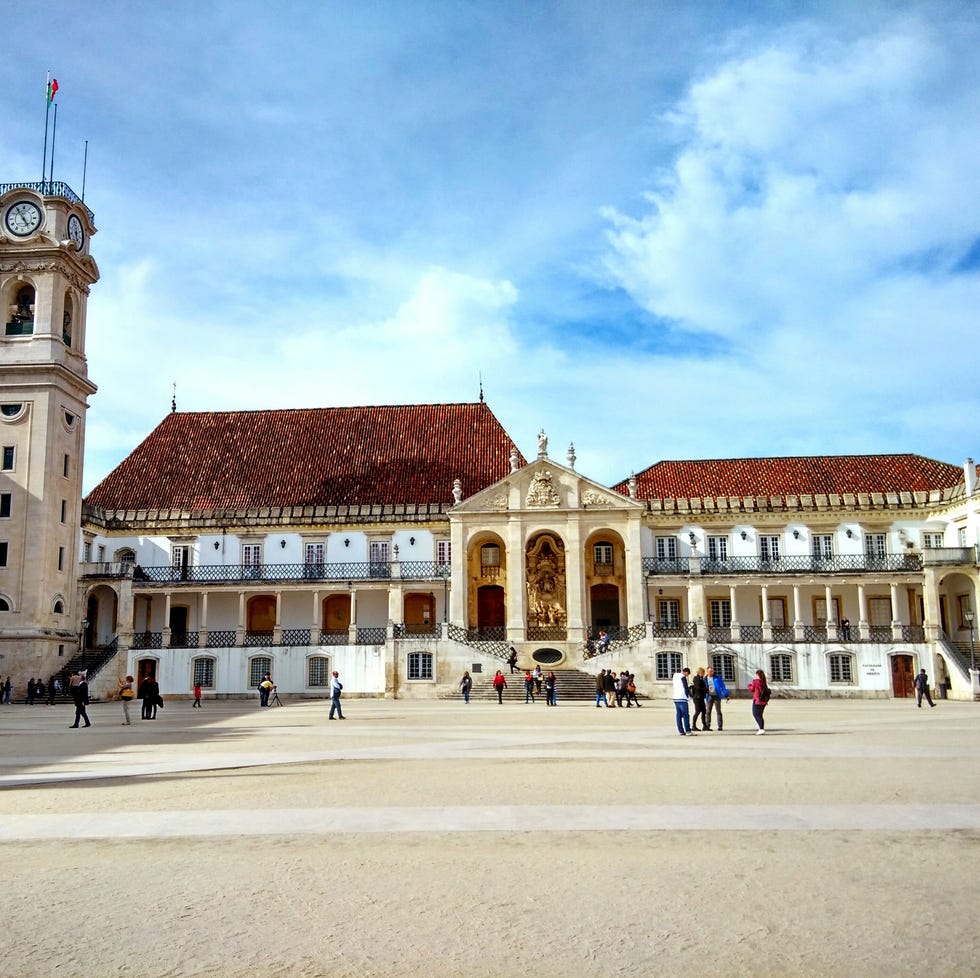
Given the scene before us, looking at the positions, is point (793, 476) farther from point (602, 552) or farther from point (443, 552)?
point (443, 552)

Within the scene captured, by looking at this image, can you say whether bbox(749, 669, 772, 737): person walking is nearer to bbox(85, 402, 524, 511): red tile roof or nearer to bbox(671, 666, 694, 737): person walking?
bbox(671, 666, 694, 737): person walking

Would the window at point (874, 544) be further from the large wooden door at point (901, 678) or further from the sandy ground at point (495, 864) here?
the sandy ground at point (495, 864)

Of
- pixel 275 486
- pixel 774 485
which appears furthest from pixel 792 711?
pixel 275 486

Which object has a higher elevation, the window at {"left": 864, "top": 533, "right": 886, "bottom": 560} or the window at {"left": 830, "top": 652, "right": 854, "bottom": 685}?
the window at {"left": 864, "top": 533, "right": 886, "bottom": 560}

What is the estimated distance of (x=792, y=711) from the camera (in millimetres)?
27703

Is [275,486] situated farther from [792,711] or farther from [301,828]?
[301,828]

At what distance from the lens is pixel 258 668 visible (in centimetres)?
4128

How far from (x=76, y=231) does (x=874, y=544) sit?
37.1 meters

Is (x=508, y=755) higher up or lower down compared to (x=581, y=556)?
lower down

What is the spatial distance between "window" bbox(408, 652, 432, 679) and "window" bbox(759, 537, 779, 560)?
51.6 feet

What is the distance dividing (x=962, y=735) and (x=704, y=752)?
19.9 ft

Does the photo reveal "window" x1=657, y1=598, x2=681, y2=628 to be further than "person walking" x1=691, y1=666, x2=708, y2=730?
Yes

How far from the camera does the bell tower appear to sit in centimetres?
3997

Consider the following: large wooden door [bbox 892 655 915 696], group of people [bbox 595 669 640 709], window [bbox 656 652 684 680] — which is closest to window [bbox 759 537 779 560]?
large wooden door [bbox 892 655 915 696]
